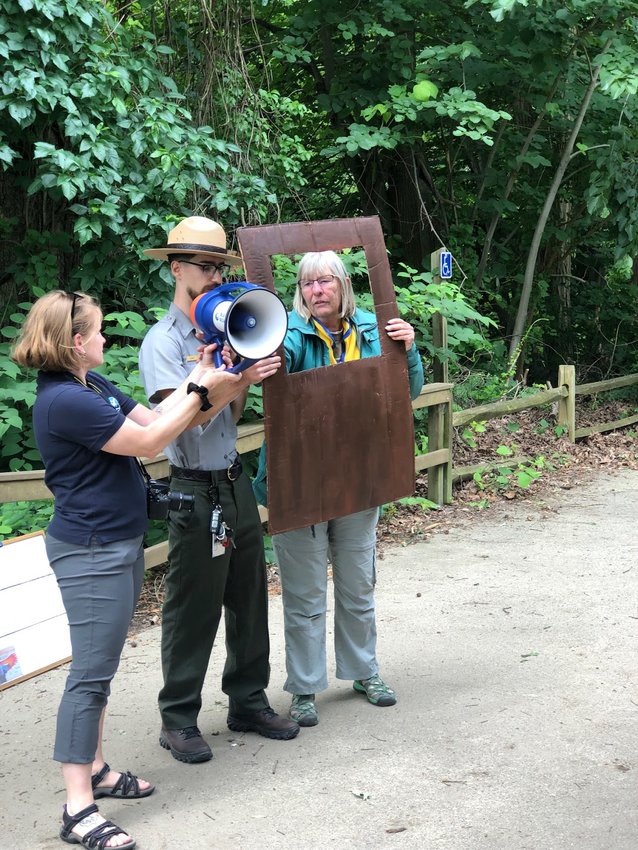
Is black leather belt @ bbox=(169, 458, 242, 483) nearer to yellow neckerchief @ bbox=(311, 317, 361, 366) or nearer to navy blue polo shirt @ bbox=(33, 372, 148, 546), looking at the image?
navy blue polo shirt @ bbox=(33, 372, 148, 546)

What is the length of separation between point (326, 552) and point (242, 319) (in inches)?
48.6

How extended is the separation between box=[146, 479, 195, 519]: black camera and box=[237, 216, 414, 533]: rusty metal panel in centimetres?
40

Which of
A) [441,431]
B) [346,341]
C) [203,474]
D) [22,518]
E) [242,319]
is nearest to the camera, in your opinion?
[242,319]

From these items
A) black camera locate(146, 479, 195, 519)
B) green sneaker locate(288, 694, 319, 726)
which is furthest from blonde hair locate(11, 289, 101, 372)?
green sneaker locate(288, 694, 319, 726)

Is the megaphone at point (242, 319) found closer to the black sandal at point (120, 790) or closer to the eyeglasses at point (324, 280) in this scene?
the eyeglasses at point (324, 280)

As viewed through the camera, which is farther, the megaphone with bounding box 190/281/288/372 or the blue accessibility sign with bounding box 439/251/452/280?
the blue accessibility sign with bounding box 439/251/452/280

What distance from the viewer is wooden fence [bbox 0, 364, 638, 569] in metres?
4.53

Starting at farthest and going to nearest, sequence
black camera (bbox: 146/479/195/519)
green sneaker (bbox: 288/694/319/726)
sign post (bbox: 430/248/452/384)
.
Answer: sign post (bbox: 430/248/452/384) < green sneaker (bbox: 288/694/319/726) < black camera (bbox: 146/479/195/519)

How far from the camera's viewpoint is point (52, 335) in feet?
9.96

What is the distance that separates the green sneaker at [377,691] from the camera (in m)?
4.16

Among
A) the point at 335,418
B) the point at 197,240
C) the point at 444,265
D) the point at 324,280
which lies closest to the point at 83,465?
the point at 197,240

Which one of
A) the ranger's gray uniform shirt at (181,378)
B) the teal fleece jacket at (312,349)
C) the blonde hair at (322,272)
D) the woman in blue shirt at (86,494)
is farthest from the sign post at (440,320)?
the woman in blue shirt at (86,494)

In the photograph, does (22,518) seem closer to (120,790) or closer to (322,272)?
(120,790)

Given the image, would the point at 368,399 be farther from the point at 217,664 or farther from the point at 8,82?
the point at 8,82
